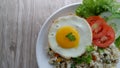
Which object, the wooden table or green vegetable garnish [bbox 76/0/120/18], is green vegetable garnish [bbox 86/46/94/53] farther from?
the wooden table

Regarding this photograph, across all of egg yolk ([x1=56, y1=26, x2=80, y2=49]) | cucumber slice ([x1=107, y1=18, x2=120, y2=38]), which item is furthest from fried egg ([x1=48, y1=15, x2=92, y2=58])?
cucumber slice ([x1=107, y1=18, x2=120, y2=38])

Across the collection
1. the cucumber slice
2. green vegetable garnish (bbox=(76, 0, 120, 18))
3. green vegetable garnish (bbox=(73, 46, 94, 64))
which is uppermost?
green vegetable garnish (bbox=(76, 0, 120, 18))

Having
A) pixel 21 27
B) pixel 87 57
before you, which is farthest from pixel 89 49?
pixel 21 27

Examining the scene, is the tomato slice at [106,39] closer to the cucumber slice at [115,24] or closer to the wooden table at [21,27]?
the cucumber slice at [115,24]

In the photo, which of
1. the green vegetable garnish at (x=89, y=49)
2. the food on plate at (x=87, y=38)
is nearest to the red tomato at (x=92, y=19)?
the food on plate at (x=87, y=38)

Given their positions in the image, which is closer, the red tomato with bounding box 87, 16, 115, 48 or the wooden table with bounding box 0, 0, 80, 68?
the red tomato with bounding box 87, 16, 115, 48

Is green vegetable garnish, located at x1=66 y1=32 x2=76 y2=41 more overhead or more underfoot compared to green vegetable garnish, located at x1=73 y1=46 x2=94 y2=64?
more overhead

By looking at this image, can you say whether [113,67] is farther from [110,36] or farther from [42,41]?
[42,41]
